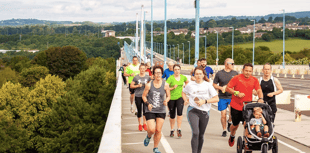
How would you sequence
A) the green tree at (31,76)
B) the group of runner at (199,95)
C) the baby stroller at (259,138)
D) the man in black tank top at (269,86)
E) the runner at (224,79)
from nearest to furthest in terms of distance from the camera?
the baby stroller at (259,138)
the group of runner at (199,95)
the man in black tank top at (269,86)
the runner at (224,79)
the green tree at (31,76)

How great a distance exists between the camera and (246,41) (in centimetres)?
17412

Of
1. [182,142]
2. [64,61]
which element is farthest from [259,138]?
[64,61]

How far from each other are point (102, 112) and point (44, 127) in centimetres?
1631

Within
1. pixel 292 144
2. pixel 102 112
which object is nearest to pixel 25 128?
pixel 102 112

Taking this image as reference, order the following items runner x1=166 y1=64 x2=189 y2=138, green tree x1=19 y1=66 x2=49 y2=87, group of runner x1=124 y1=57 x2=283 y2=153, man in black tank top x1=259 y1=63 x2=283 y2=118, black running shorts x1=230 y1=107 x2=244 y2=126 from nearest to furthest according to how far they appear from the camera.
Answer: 1. group of runner x1=124 y1=57 x2=283 y2=153
2. black running shorts x1=230 y1=107 x2=244 y2=126
3. man in black tank top x1=259 y1=63 x2=283 y2=118
4. runner x1=166 y1=64 x2=189 y2=138
5. green tree x1=19 y1=66 x2=49 y2=87

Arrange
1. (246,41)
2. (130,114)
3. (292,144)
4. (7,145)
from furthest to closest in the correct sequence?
(246,41), (7,145), (130,114), (292,144)

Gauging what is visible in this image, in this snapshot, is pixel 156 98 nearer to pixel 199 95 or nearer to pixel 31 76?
pixel 199 95

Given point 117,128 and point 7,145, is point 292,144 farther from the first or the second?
point 7,145

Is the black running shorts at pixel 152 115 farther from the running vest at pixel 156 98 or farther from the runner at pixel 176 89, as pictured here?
the runner at pixel 176 89

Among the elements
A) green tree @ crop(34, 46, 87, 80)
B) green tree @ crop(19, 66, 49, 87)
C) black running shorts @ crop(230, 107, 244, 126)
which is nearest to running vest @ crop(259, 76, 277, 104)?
black running shorts @ crop(230, 107, 244, 126)

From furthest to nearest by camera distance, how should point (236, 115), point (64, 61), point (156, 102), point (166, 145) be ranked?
point (64, 61) < point (166, 145) < point (236, 115) < point (156, 102)

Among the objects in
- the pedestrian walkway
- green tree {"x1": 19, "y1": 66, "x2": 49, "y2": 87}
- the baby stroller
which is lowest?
green tree {"x1": 19, "y1": 66, "x2": 49, "y2": 87}

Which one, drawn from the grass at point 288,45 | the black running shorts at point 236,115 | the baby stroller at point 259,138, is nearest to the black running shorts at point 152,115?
the black running shorts at point 236,115

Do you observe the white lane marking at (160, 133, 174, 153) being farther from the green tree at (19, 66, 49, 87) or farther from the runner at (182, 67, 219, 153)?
the green tree at (19, 66, 49, 87)
